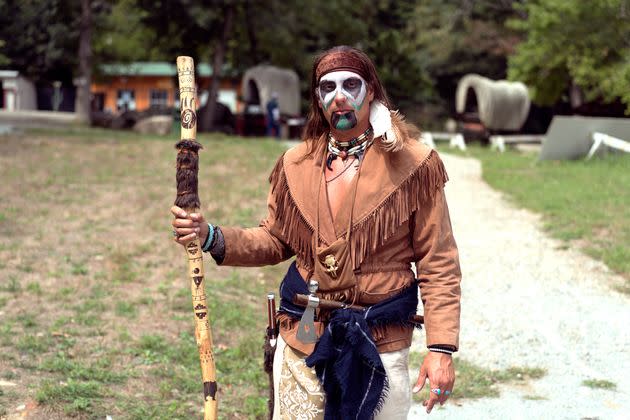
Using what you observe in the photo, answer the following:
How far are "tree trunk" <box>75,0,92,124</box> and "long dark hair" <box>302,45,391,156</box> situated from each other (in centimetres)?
2859

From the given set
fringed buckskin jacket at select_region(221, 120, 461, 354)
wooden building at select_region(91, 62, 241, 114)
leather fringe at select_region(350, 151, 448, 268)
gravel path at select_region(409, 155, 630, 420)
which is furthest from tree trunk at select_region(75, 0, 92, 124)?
leather fringe at select_region(350, 151, 448, 268)

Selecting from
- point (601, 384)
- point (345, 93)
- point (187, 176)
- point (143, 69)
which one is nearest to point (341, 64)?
point (345, 93)

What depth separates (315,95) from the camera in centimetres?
338

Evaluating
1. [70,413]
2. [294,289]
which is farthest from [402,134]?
[70,413]

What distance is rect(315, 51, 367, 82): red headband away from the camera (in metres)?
3.27

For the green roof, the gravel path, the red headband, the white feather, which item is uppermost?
the red headband

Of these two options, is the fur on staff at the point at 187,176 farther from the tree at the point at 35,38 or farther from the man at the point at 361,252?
the tree at the point at 35,38

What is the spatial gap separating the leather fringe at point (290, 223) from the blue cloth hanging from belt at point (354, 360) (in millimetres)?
265

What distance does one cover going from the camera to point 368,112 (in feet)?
10.9

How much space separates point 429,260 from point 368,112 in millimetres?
562

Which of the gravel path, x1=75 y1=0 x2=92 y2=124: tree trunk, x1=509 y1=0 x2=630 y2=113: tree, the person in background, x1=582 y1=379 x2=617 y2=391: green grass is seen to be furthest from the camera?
x1=75 y1=0 x2=92 y2=124: tree trunk

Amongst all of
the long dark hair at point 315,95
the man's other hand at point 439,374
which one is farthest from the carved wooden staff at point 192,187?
the man's other hand at point 439,374

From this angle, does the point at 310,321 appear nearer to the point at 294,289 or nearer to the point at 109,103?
the point at 294,289

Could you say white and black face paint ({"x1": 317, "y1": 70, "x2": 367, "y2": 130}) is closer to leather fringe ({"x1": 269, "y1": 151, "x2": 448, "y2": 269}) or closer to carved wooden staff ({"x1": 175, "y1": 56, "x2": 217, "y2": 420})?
leather fringe ({"x1": 269, "y1": 151, "x2": 448, "y2": 269})
